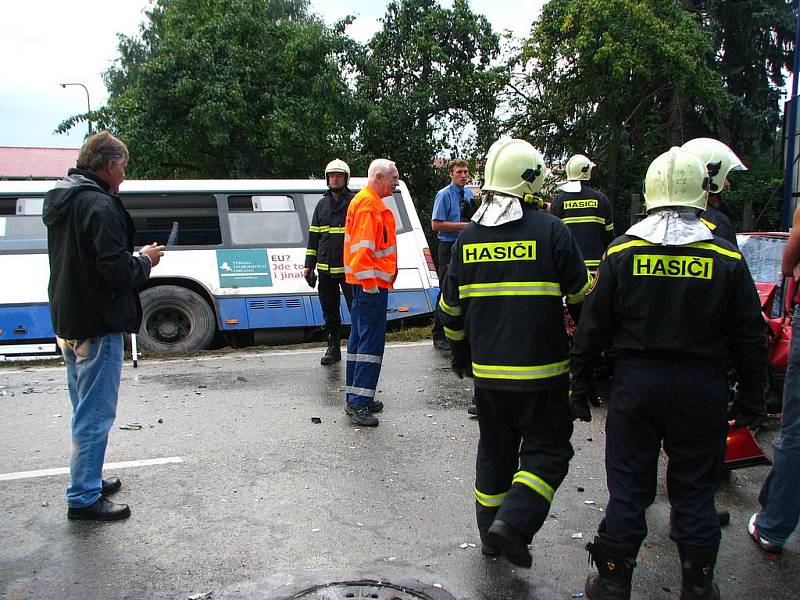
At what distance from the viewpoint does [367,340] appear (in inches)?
206

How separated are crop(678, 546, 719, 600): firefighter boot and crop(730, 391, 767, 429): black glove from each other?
527mm

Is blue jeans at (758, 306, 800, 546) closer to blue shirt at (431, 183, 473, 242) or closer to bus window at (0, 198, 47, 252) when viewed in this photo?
blue shirt at (431, 183, 473, 242)

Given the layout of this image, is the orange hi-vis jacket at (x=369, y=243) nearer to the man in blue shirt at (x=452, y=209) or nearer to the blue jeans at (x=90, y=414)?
the blue jeans at (x=90, y=414)

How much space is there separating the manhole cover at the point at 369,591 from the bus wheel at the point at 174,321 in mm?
6093

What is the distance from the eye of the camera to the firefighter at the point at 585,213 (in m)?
6.32

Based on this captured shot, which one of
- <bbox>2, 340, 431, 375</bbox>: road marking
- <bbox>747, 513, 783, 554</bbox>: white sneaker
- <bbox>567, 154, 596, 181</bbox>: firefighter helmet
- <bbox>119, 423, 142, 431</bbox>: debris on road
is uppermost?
<bbox>567, 154, 596, 181</bbox>: firefighter helmet

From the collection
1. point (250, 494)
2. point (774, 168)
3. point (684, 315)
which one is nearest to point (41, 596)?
point (250, 494)

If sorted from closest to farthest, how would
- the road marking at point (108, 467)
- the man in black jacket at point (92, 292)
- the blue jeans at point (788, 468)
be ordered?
1. the blue jeans at point (788, 468)
2. the man in black jacket at point (92, 292)
3. the road marking at point (108, 467)

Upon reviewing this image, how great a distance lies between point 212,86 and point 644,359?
14.5 meters

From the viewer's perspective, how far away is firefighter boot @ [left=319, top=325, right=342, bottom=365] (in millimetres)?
7449

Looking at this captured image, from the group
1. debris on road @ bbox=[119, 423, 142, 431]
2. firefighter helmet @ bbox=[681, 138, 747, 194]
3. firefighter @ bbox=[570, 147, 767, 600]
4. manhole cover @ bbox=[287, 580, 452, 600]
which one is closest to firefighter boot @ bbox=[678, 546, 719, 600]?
firefighter @ bbox=[570, 147, 767, 600]

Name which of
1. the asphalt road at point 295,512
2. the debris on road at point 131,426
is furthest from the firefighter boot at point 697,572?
the debris on road at point 131,426

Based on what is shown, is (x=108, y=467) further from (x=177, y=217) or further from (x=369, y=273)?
(x=177, y=217)

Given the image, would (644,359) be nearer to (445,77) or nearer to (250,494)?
(250,494)
